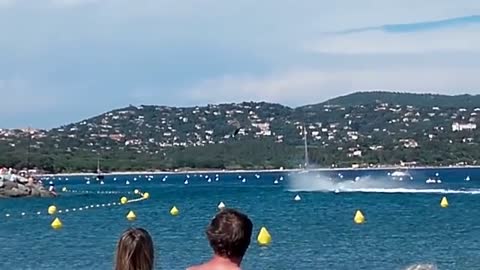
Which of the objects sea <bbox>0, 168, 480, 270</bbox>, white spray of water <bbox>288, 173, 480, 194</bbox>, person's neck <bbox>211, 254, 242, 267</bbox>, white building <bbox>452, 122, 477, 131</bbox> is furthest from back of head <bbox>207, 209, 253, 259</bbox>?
white building <bbox>452, 122, 477, 131</bbox>

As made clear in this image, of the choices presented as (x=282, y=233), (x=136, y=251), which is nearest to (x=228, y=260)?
(x=136, y=251)

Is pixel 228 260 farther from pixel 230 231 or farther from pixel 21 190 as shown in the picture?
pixel 21 190

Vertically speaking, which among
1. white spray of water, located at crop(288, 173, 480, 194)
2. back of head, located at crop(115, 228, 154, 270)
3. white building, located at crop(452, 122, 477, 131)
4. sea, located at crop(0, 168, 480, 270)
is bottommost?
sea, located at crop(0, 168, 480, 270)

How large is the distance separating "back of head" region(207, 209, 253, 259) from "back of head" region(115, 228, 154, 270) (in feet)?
1.38

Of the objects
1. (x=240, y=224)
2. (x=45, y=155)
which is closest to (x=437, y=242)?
(x=240, y=224)

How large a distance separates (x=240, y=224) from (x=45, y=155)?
571ft

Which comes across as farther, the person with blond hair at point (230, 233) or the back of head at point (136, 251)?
the person with blond hair at point (230, 233)

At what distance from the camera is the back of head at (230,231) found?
6.62m

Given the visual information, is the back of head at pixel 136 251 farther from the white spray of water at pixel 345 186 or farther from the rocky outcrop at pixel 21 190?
the white spray of water at pixel 345 186

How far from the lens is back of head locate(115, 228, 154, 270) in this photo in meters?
6.43

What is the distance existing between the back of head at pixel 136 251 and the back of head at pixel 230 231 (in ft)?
1.38

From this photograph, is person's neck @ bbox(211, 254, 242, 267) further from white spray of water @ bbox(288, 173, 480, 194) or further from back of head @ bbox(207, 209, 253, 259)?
white spray of water @ bbox(288, 173, 480, 194)

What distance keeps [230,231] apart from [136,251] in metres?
0.56

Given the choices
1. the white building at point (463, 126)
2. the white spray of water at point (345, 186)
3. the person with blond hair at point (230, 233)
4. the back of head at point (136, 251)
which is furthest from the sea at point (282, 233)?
the white building at point (463, 126)
